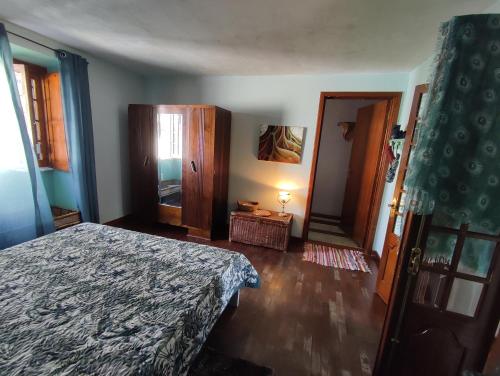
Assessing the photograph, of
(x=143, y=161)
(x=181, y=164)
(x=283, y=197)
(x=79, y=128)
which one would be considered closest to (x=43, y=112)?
(x=79, y=128)

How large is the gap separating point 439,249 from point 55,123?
4012 millimetres

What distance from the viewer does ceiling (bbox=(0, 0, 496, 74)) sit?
150 cm

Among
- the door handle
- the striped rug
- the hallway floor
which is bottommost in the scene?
the striped rug

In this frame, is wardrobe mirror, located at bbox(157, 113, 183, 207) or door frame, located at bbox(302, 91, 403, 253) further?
wardrobe mirror, located at bbox(157, 113, 183, 207)

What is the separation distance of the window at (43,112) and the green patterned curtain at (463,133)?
3.67 m

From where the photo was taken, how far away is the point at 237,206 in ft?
11.5

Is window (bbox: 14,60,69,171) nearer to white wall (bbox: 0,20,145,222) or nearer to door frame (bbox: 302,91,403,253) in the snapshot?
white wall (bbox: 0,20,145,222)

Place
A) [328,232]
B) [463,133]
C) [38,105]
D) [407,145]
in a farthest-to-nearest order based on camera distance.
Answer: [328,232], [38,105], [407,145], [463,133]

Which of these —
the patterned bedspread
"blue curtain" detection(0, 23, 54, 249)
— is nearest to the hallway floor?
the patterned bedspread

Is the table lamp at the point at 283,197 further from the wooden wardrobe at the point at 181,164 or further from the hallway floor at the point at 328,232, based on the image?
the wooden wardrobe at the point at 181,164

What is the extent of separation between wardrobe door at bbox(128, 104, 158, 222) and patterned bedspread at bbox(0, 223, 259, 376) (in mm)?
1467

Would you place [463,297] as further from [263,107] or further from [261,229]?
[263,107]

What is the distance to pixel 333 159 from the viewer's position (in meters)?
4.48

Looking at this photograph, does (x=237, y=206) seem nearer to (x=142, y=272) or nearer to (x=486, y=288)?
(x=142, y=272)
